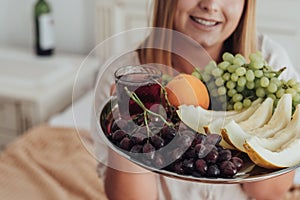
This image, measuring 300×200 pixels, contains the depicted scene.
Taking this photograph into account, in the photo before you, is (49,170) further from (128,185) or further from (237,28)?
(237,28)

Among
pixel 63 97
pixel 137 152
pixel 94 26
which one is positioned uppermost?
pixel 137 152

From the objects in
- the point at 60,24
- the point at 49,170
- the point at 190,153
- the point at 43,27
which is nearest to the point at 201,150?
the point at 190,153

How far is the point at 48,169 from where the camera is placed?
4.45ft

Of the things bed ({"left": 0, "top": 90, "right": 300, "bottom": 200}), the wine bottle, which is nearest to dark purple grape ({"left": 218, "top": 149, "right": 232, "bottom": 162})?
bed ({"left": 0, "top": 90, "right": 300, "bottom": 200})

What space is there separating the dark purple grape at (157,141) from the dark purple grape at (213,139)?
5 cm

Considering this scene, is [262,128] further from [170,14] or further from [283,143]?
[170,14]

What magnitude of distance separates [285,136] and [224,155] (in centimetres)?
8

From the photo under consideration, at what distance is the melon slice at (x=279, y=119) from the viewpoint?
571 millimetres

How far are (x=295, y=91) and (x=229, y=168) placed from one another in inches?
5.7

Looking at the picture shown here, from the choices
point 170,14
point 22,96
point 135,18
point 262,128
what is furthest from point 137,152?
point 135,18

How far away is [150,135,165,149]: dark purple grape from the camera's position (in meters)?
0.54

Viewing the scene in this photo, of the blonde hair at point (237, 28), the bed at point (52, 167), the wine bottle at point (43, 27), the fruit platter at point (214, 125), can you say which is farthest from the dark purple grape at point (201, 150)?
the wine bottle at point (43, 27)

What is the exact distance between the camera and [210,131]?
0.57 meters

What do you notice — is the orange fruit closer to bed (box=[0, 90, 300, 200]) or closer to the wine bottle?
bed (box=[0, 90, 300, 200])
